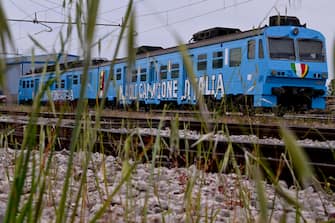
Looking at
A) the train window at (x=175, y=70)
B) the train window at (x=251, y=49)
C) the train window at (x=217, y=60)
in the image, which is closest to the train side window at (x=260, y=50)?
the train window at (x=251, y=49)

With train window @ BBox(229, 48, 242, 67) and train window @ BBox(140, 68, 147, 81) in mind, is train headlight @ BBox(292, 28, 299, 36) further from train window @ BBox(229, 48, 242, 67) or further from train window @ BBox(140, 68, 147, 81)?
train window @ BBox(140, 68, 147, 81)

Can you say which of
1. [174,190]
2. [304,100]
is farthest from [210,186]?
[304,100]

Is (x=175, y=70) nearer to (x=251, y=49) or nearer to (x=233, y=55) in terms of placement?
(x=233, y=55)

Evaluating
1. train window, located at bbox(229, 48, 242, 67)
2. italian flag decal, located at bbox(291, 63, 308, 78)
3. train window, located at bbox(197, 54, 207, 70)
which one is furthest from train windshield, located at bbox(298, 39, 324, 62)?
train window, located at bbox(197, 54, 207, 70)

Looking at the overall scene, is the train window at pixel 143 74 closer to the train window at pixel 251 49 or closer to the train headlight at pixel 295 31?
the train window at pixel 251 49

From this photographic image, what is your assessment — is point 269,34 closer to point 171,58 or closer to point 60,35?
point 171,58

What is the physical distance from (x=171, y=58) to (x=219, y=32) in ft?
5.26

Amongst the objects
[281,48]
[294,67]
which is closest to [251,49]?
[281,48]

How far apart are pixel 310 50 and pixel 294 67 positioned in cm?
74

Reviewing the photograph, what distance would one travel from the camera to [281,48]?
12.7 meters

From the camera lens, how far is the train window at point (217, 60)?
12.8m

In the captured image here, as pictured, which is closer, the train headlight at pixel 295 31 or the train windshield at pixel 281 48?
the train windshield at pixel 281 48

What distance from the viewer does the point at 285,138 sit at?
1.64 ft

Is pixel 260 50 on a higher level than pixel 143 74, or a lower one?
higher
